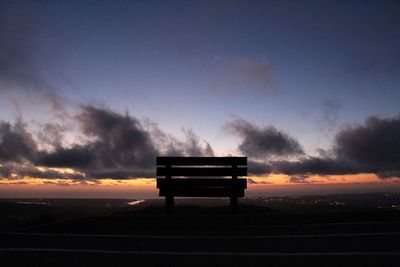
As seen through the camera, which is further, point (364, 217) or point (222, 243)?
point (364, 217)

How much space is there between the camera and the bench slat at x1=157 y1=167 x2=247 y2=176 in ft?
51.1

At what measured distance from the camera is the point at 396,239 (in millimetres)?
7984

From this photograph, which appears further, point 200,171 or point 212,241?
point 200,171

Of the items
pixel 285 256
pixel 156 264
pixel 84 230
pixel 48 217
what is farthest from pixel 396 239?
pixel 48 217

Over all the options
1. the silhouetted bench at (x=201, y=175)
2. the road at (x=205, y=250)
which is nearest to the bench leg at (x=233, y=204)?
the silhouetted bench at (x=201, y=175)

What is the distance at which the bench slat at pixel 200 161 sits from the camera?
15.6 metres

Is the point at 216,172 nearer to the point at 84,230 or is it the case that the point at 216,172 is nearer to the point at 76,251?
the point at 84,230

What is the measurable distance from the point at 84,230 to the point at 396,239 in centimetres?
723

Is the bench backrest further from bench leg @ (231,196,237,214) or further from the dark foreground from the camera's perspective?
the dark foreground

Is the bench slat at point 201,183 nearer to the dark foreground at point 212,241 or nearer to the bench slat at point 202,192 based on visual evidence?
the bench slat at point 202,192

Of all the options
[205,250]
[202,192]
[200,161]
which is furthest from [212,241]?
[200,161]

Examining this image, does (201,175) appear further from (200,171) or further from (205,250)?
A: (205,250)

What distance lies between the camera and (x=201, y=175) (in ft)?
51.5

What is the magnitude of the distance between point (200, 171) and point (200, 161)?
15.2 inches
